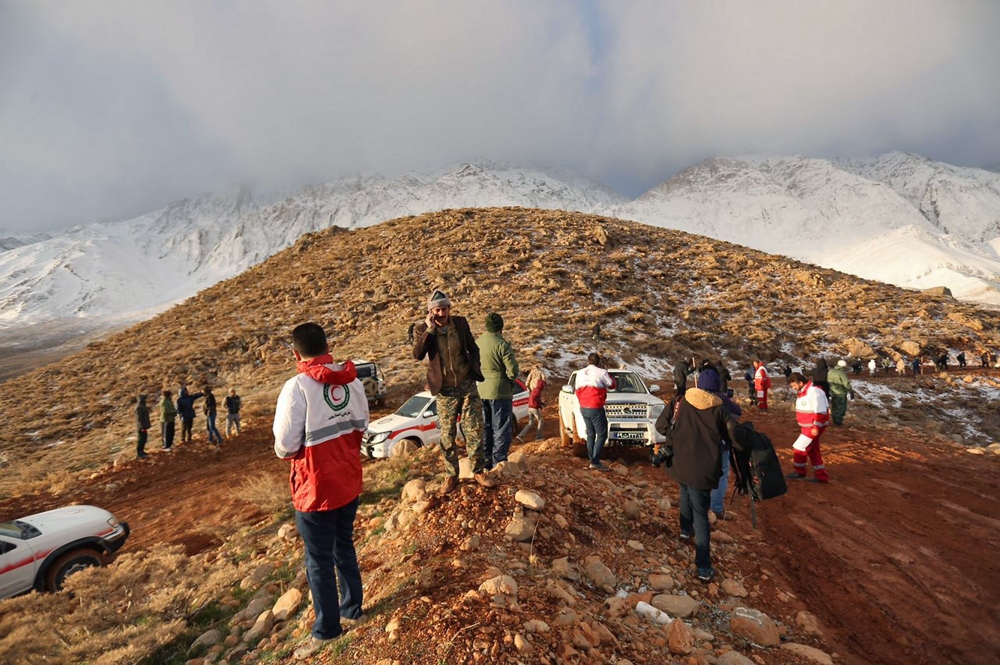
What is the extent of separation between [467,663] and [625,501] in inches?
133

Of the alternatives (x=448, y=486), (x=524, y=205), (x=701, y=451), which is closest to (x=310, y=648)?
(x=448, y=486)

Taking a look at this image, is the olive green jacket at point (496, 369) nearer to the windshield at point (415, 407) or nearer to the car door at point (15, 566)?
the windshield at point (415, 407)

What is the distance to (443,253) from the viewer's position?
120 ft

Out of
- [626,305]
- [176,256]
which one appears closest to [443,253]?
[626,305]

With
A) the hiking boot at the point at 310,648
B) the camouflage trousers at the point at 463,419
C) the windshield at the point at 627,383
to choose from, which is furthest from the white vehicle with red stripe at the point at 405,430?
the hiking boot at the point at 310,648

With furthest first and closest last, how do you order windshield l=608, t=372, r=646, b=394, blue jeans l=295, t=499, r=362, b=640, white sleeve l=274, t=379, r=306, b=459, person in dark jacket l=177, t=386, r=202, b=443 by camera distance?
person in dark jacket l=177, t=386, r=202, b=443 < windshield l=608, t=372, r=646, b=394 < blue jeans l=295, t=499, r=362, b=640 < white sleeve l=274, t=379, r=306, b=459

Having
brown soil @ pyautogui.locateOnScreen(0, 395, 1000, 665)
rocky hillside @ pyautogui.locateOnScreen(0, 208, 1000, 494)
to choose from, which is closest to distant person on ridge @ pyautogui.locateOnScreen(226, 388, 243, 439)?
brown soil @ pyautogui.locateOnScreen(0, 395, 1000, 665)

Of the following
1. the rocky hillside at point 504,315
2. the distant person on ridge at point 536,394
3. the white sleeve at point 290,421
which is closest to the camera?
the white sleeve at point 290,421

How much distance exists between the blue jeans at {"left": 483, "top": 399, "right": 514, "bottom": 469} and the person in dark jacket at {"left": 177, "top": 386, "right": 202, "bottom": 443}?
12507mm

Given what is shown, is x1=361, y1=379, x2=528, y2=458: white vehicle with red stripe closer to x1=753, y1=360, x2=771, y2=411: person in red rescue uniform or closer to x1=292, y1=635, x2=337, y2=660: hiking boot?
x1=292, y1=635, x2=337, y2=660: hiking boot

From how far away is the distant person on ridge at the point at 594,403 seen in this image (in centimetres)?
697

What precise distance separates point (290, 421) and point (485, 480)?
246cm

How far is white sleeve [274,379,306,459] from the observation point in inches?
120

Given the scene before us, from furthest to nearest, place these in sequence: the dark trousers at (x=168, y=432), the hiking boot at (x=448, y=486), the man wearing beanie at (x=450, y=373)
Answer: the dark trousers at (x=168, y=432) < the man wearing beanie at (x=450, y=373) < the hiking boot at (x=448, y=486)
